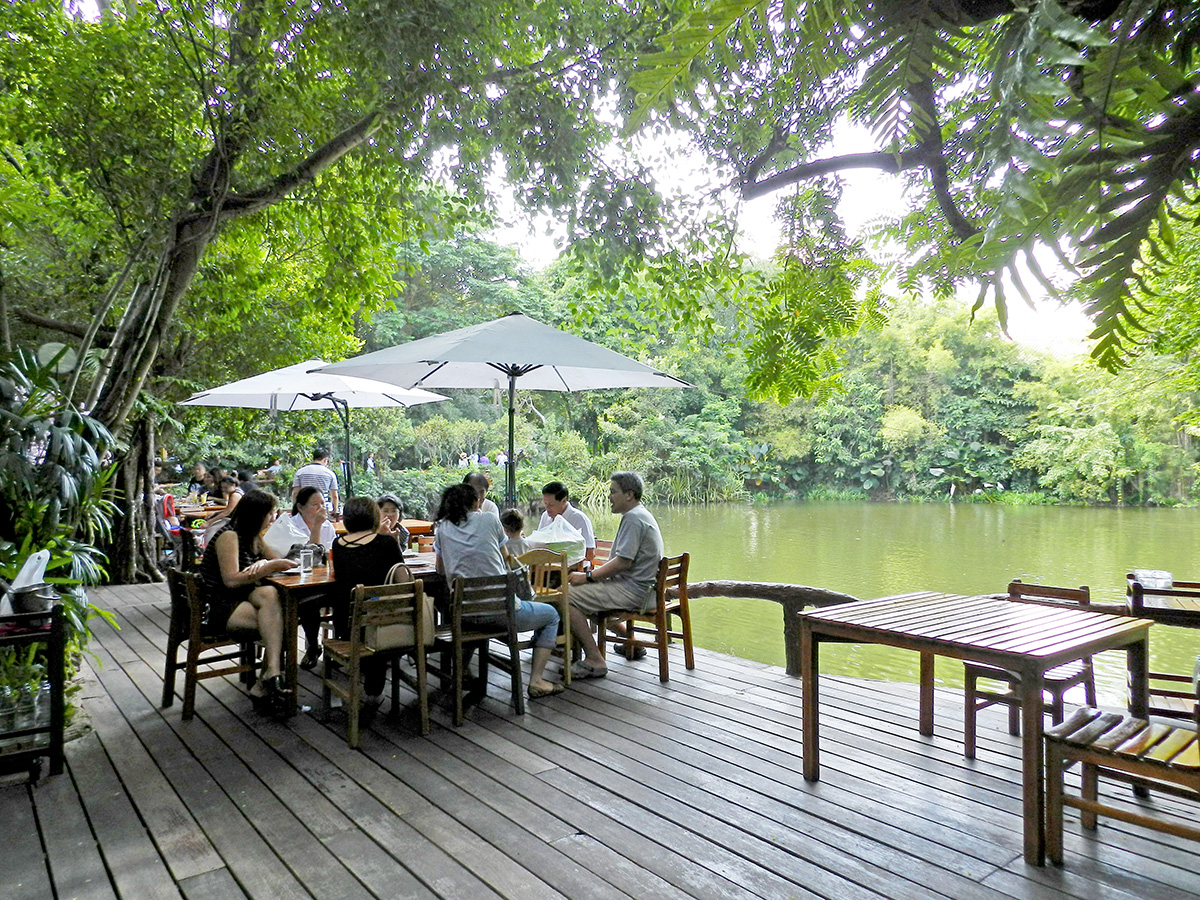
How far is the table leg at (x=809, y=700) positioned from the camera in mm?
3162

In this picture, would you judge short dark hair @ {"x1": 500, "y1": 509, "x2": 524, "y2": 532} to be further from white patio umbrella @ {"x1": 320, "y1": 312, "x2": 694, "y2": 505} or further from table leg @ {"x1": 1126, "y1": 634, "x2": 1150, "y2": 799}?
table leg @ {"x1": 1126, "y1": 634, "x2": 1150, "y2": 799}

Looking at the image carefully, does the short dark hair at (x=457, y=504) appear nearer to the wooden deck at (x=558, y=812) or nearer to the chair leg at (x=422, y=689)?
the chair leg at (x=422, y=689)

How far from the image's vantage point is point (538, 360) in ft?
16.4

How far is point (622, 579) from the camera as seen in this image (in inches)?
189

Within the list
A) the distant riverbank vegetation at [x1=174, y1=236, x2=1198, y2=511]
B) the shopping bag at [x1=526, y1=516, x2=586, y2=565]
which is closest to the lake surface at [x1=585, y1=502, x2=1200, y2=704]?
the distant riverbank vegetation at [x1=174, y1=236, x2=1198, y2=511]

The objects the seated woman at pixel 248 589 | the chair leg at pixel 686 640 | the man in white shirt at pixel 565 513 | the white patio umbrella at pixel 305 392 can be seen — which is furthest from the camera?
the white patio umbrella at pixel 305 392

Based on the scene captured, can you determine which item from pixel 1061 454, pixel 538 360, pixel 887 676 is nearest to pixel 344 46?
pixel 538 360

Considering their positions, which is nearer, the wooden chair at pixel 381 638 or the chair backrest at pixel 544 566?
the wooden chair at pixel 381 638

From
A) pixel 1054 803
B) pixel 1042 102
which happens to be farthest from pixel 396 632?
pixel 1042 102

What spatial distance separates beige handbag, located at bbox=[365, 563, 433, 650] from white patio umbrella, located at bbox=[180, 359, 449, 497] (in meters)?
2.61

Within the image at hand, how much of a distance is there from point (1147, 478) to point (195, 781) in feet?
94.8

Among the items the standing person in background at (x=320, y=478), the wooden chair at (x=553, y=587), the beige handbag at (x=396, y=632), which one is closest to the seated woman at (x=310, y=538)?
the beige handbag at (x=396, y=632)

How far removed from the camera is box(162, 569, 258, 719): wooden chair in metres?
4.09

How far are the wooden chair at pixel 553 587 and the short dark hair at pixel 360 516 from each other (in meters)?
0.87
